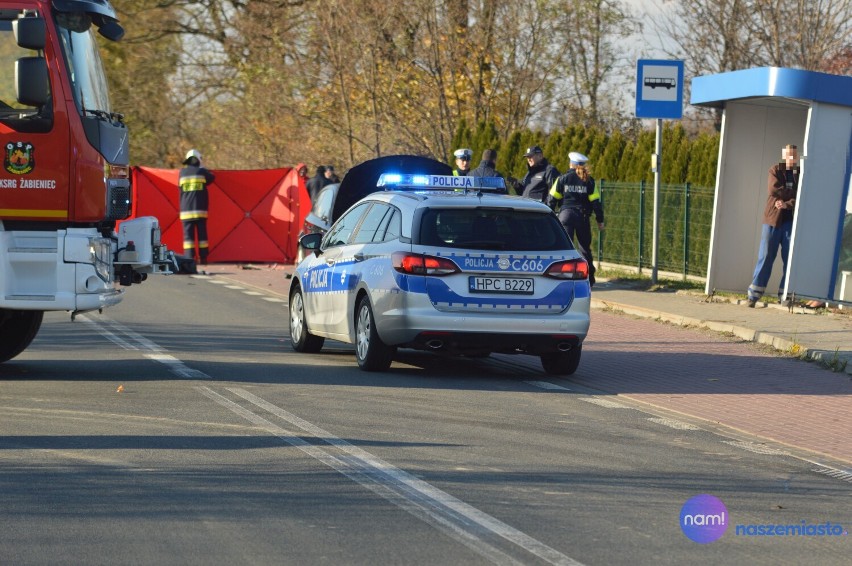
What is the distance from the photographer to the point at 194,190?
27.9 meters

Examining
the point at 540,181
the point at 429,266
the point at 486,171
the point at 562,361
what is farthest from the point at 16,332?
the point at 540,181

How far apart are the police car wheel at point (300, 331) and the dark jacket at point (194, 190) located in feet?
43.6

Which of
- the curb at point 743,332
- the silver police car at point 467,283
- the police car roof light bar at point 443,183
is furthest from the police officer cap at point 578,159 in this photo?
the silver police car at point 467,283

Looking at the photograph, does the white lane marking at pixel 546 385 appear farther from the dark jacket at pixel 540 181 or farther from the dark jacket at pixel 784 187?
the dark jacket at pixel 540 181

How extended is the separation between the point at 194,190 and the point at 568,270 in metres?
16.4

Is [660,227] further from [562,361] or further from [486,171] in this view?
[562,361]

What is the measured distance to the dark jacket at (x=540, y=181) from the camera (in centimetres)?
2119

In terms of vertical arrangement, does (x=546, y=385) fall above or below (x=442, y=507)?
below

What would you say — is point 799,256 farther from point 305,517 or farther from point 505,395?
point 305,517

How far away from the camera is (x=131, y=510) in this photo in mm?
6992

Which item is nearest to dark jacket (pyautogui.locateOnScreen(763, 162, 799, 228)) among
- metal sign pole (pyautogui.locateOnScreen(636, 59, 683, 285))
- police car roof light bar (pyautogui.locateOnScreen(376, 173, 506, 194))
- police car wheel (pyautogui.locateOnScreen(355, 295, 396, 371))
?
metal sign pole (pyautogui.locateOnScreen(636, 59, 683, 285))

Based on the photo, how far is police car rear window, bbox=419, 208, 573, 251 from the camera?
1235 centimetres

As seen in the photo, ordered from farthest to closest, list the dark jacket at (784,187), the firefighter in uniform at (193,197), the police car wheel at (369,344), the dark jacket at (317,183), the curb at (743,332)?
the dark jacket at (317,183)
the firefighter in uniform at (193,197)
the dark jacket at (784,187)
the curb at (743,332)
the police car wheel at (369,344)

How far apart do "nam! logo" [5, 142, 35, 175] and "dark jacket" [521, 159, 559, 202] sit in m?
10.9
